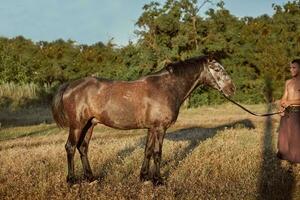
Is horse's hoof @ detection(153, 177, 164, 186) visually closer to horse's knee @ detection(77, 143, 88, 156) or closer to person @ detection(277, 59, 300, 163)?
horse's knee @ detection(77, 143, 88, 156)

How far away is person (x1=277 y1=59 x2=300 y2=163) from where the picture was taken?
8.93m

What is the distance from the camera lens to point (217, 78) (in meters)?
8.80

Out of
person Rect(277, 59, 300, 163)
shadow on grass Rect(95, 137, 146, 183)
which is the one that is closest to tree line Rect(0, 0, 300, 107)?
shadow on grass Rect(95, 137, 146, 183)

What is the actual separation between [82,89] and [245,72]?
3220 cm

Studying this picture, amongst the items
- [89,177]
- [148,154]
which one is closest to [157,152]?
[148,154]

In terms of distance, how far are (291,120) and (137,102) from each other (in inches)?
121

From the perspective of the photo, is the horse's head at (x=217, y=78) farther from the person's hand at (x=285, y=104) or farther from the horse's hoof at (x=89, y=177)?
the horse's hoof at (x=89, y=177)

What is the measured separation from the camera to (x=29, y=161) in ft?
33.8

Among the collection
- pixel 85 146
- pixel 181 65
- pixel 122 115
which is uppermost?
pixel 181 65

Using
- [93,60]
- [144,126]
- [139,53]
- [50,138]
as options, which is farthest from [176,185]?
[93,60]

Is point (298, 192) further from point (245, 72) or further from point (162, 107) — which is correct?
point (245, 72)

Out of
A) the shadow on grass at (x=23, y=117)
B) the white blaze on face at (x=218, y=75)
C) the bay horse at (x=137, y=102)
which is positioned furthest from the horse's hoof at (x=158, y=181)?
the shadow on grass at (x=23, y=117)

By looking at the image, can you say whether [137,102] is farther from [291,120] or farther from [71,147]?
[291,120]

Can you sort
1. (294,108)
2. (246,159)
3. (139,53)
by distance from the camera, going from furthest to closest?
(139,53)
(246,159)
(294,108)
